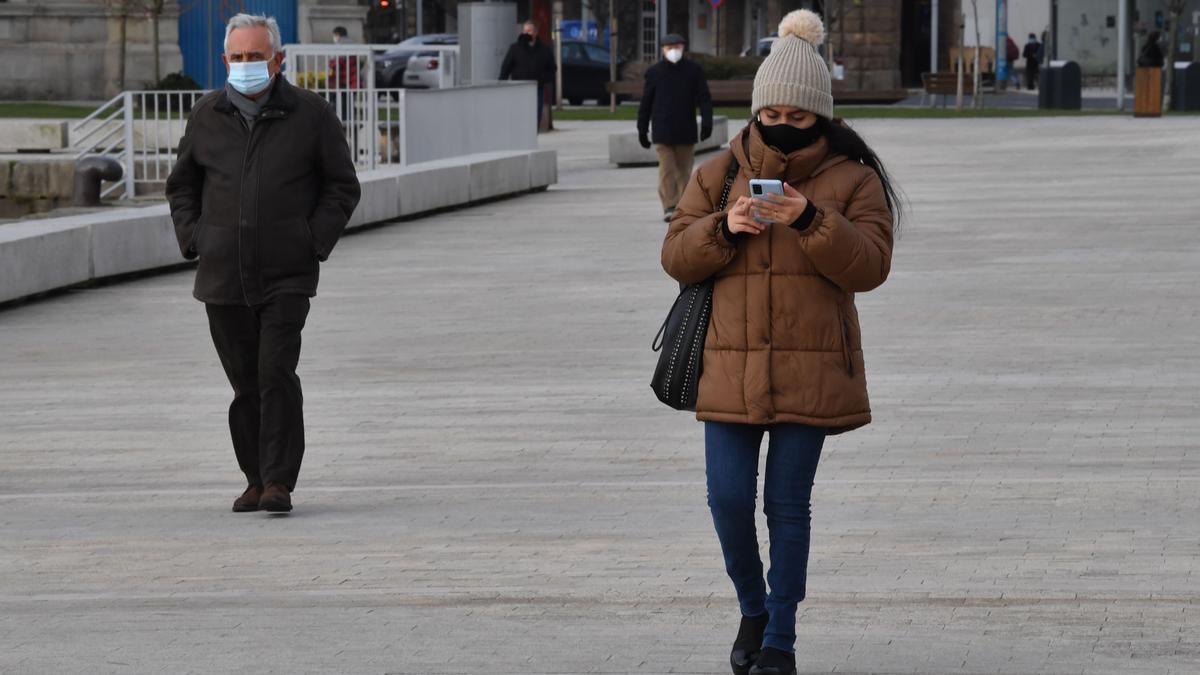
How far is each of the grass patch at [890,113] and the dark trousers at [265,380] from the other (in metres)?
35.1

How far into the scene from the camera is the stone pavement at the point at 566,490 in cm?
617

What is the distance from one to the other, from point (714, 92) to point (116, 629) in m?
42.8

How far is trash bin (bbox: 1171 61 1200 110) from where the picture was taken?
4522 cm

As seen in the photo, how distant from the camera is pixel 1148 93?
41.3 metres

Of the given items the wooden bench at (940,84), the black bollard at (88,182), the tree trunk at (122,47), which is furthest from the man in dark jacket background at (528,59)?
the wooden bench at (940,84)

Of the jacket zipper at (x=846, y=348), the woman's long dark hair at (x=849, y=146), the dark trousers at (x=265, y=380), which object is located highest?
the woman's long dark hair at (x=849, y=146)

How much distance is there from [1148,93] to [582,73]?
16.4 m

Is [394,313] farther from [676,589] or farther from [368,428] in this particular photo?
[676,589]

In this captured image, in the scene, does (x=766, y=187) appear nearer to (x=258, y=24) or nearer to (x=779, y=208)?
(x=779, y=208)

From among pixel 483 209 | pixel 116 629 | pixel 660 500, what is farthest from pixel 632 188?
pixel 116 629

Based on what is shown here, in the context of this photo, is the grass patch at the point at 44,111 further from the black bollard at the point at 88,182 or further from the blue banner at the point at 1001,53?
the blue banner at the point at 1001,53

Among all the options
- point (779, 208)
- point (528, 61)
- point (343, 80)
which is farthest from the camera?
point (528, 61)


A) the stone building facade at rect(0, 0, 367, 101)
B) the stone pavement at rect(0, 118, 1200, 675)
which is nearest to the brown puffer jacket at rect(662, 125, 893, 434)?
the stone pavement at rect(0, 118, 1200, 675)

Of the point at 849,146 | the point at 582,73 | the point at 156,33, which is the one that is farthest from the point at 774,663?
the point at 582,73
